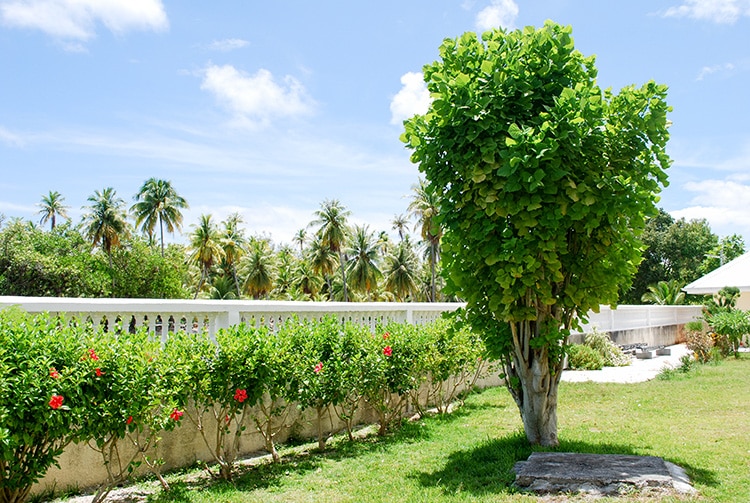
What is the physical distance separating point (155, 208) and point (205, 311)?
53.0 m

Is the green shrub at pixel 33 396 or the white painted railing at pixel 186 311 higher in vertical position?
the white painted railing at pixel 186 311

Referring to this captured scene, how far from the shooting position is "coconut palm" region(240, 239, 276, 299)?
5447 centimetres

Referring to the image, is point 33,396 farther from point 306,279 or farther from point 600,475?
point 306,279

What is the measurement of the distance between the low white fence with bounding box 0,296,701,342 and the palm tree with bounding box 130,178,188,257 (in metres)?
49.5

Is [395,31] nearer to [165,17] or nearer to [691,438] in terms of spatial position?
[165,17]

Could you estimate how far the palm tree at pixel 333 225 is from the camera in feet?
182

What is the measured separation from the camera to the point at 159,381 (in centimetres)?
464

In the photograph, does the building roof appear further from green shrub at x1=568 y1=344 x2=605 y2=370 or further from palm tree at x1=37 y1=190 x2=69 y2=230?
palm tree at x1=37 y1=190 x2=69 y2=230

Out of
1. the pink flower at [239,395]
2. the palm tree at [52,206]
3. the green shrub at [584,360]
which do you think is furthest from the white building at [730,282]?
the palm tree at [52,206]

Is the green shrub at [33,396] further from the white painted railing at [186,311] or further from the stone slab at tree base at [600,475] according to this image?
the stone slab at tree base at [600,475]

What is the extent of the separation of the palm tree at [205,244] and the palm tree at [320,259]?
340 inches

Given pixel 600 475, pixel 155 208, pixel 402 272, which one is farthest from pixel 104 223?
pixel 600 475

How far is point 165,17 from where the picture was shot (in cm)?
1004

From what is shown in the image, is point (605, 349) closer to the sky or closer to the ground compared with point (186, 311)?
closer to the ground
